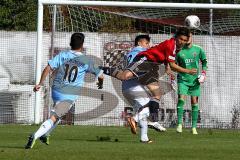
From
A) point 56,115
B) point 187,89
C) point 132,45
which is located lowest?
point 56,115

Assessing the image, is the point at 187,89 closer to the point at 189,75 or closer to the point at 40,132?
the point at 189,75

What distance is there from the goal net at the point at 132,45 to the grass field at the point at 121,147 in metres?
4.53

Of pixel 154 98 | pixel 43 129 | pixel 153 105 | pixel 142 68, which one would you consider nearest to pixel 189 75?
pixel 154 98

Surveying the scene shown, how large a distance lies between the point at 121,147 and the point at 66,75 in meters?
1.51

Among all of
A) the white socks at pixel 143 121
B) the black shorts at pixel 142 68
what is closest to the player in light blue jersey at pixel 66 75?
the black shorts at pixel 142 68

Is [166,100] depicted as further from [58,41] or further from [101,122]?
[58,41]

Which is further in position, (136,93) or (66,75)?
(136,93)

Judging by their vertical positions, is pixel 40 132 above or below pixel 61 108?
below

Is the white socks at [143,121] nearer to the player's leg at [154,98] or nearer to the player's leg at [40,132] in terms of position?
the player's leg at [40,132]

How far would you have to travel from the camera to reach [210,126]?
20406 millimetres

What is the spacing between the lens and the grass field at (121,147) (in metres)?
10.7

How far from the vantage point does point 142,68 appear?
13680 mm

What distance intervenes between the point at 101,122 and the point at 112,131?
136 inches

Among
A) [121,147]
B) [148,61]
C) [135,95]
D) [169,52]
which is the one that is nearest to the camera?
[121,147]
